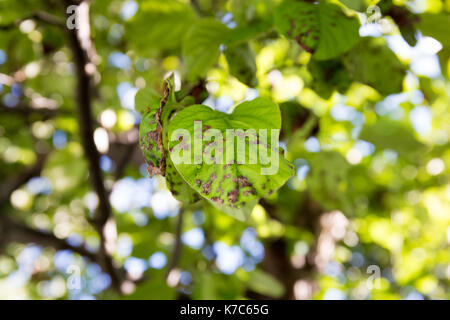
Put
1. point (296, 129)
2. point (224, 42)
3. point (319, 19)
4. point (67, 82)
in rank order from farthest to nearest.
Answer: point (67, 82) < point (296, 129) < point (224, 42) < point (319, 19)

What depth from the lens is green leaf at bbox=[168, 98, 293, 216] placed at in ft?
1.28

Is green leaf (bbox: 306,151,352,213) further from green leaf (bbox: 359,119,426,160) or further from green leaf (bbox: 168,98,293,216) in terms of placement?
green leaf (bbox: 168,98,293,216)

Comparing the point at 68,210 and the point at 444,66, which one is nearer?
the point at 444,66

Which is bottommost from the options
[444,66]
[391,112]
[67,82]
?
[391,112]

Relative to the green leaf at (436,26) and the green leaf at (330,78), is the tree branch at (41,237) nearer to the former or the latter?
the green leaf at (330,78)

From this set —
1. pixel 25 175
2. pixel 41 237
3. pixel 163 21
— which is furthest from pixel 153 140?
pixel 25 175

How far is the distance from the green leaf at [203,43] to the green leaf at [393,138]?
0.57 meters

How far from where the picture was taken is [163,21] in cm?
94

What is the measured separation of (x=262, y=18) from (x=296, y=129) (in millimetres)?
261

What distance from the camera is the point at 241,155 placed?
404mm

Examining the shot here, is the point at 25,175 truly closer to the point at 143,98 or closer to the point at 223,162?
the point at 143,98

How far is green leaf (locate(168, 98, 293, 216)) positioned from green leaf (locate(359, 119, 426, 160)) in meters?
0.73
